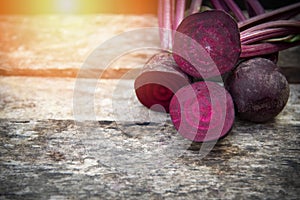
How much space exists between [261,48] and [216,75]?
0.93ft

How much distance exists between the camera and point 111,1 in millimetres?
3047

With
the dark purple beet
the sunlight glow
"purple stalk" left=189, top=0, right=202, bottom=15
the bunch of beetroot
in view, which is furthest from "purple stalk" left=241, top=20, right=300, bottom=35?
the sunlight glow

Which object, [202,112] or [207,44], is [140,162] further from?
[207,44]

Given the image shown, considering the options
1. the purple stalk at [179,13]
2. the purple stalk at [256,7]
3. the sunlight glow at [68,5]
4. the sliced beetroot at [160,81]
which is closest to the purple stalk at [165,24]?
the purple stalk at [179,13]

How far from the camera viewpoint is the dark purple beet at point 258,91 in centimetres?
173

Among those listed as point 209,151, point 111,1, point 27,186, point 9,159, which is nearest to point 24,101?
point 9,159

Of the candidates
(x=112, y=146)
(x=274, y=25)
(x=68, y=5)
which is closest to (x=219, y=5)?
(x=274, y=25)

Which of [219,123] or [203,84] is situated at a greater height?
[203,84]

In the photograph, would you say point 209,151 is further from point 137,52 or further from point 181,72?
point 137,52

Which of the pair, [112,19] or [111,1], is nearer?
[112,19]

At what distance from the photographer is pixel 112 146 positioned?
5.44 ft

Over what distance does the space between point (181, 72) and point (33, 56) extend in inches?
38.8

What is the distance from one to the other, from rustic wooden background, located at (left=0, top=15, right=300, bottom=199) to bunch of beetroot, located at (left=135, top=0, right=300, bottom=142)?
0.09 meters

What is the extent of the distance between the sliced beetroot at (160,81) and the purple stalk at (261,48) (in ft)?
0.96
